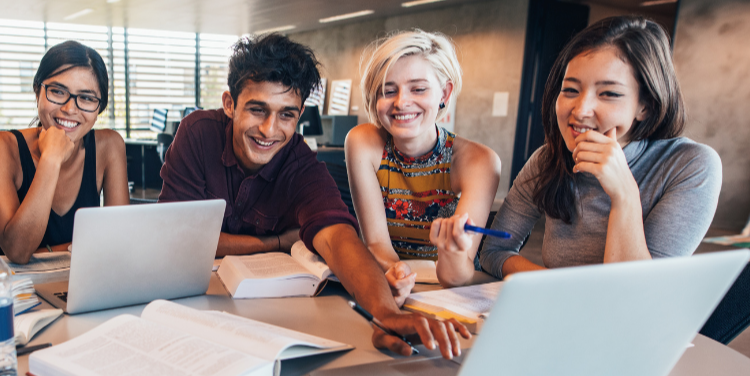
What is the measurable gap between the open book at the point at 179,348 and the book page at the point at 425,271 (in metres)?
0.53

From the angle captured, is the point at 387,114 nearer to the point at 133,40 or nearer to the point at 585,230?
the point at 585,230

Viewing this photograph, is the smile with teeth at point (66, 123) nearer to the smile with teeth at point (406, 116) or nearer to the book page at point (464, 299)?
the smile with teeth at point (406, 116)

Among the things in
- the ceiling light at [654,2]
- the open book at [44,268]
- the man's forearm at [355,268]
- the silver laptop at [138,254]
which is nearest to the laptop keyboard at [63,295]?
the silver laptop at [138,254]

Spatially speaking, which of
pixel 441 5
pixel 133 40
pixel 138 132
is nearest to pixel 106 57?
pixel 133 40

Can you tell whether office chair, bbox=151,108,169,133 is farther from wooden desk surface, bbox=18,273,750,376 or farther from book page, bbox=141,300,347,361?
book page, bbox=141,300,347,361

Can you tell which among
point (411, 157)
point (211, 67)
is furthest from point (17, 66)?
point (411, 157)

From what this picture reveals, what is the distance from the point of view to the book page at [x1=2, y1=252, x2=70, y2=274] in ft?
4.15

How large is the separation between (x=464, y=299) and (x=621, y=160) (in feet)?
1.62

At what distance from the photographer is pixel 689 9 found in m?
5.49

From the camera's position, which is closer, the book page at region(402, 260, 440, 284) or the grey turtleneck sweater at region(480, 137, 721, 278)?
the grey turtleneck sweater at region(480, 137, 721, 278)

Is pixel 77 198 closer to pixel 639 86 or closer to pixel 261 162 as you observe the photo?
pixel 261 162

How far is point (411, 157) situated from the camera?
172 cm

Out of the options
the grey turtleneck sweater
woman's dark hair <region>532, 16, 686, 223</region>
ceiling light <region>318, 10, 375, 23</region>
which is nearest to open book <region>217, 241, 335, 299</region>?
the grey turtleneck sweater

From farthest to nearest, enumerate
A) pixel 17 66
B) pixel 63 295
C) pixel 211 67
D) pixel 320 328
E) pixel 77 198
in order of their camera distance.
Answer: pixel 211 67, pixel 17 66, pixel 77 198, pixel 63 295, pixel 320 328
